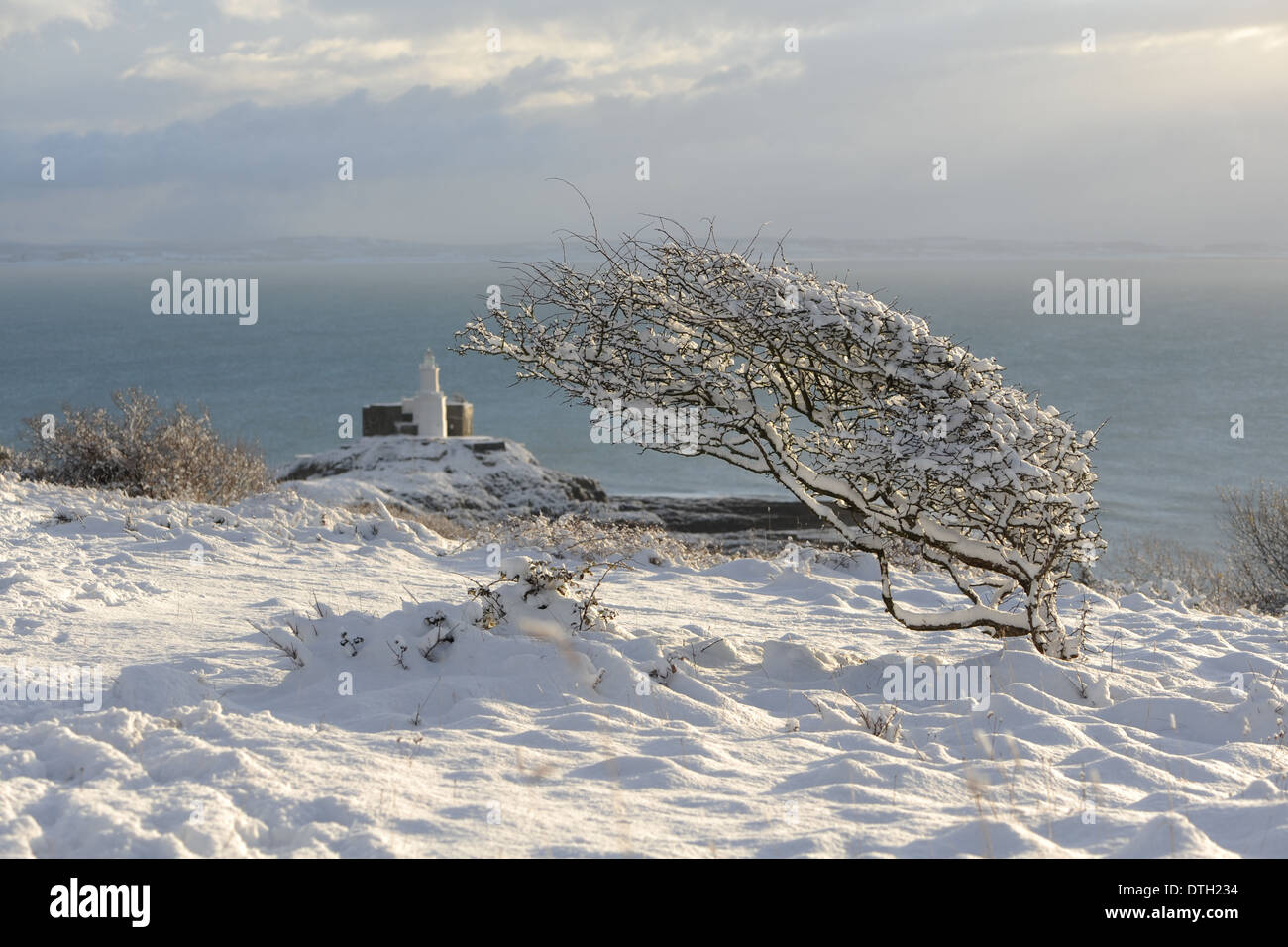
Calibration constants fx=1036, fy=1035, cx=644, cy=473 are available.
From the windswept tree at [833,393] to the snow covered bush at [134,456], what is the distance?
32.7 ft

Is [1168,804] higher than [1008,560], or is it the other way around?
[1008,560]

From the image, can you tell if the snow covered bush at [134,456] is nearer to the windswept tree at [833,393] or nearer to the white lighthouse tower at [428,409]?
the windswept tree at [833,393]

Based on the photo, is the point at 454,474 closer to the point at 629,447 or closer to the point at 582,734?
the point at 582,734

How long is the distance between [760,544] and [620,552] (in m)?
7.56

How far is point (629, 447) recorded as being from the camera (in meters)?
74.8

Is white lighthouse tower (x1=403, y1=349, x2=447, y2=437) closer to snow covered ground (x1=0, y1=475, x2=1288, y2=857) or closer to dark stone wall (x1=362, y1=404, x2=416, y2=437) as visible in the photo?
dark stone wall (x1=362, y1=404, x2=416, y2=437)

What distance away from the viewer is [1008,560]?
684 cm

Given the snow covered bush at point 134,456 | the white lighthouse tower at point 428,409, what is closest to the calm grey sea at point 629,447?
the white lighthouse tower at point 428,409

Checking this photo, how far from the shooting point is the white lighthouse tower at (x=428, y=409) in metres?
35.8

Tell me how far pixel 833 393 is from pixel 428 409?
30.5 metres

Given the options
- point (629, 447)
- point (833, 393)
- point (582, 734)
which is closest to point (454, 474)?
point (833, 393)
